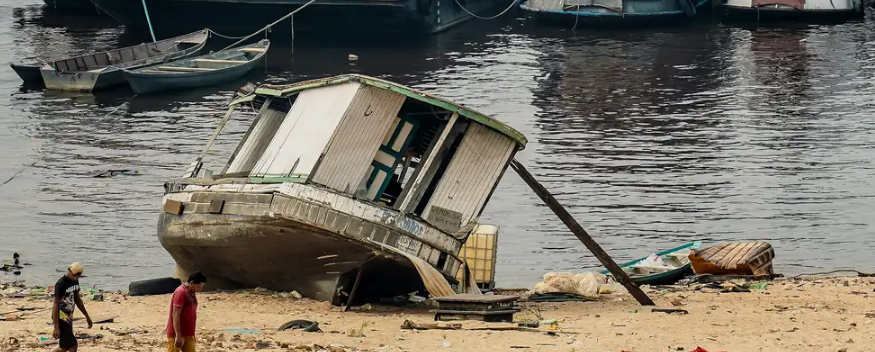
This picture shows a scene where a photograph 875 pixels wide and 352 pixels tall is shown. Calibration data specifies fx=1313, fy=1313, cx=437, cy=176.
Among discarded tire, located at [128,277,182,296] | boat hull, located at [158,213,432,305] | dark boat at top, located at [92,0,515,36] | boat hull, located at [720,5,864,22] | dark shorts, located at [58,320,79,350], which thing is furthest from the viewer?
boat hull, located at [720,5,864,22]

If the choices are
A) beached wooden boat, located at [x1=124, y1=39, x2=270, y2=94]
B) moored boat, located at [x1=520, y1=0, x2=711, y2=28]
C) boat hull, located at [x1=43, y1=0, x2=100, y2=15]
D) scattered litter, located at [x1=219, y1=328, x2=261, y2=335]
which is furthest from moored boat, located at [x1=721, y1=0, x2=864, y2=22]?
scattered litter, located at [x1=219, y1=328, x2=261, y2=335]

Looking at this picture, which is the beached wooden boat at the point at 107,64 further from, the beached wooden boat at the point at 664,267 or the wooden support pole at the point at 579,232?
the wooden support pole at the point at 579,232

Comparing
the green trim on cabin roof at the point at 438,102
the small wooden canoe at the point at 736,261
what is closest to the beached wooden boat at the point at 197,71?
the small wooden canoe at the point at 736,261

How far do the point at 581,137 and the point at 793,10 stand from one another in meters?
24.9

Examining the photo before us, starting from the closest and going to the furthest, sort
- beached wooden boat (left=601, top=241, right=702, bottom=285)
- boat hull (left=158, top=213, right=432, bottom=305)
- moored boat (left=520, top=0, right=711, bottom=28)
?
boat hull (left=158, top=213, right=432, bottom=305)
beached wooden boat (left=601, top=241, right=702, bottom=285)
moored boat (left=520, top=0, right=711, bottom=28)

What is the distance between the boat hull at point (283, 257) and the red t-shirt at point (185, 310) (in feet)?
16.5

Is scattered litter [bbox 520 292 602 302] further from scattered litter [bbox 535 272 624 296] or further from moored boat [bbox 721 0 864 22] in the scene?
moored boat [bbox 721 0 864 22]

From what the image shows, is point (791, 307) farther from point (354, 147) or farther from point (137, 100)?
point (137, 100)

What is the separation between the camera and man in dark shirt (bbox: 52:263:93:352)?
13.9 metres

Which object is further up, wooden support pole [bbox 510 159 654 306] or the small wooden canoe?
wooden support pole [bbox 510 159 654 306]

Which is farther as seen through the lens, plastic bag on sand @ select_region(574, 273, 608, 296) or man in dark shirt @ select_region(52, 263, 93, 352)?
plastic bag on sand @ select_region(574, 273, 608, 296)

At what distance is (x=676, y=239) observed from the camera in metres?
27.5

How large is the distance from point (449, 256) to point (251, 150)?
4.27 metres

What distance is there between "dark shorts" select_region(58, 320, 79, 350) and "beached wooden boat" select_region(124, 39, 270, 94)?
3083cm
